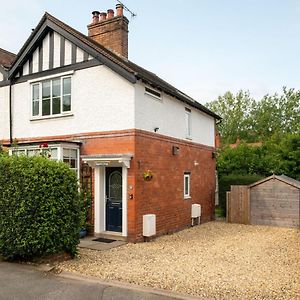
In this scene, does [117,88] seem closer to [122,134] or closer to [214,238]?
[122,134]

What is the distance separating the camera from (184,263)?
8477 mm

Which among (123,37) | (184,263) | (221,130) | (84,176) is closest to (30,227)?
(184,263)

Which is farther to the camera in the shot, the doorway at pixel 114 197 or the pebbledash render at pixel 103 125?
the doorway at pixel 114 197

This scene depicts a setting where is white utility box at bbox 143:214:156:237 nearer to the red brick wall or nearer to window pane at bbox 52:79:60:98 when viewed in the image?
the red brick wall

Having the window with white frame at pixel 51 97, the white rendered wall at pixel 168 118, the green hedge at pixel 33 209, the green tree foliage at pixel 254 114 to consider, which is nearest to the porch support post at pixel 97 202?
the white rendered wall at pixel 168 118

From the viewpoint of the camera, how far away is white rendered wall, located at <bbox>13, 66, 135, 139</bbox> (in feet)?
38.1

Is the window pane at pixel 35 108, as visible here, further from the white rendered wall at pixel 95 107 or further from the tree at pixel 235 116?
the tree at pixel 235 116

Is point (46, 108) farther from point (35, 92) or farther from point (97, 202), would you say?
point (97, 202)

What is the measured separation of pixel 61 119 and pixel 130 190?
4.09 metres

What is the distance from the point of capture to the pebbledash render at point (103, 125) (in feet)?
37.9

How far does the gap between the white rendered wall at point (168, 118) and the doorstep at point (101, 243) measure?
3855 millimetres

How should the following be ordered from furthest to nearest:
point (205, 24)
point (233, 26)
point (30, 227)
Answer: point (233, 26)
point (205, 24)
point (30, 227)

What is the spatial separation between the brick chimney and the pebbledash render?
3.75 meters

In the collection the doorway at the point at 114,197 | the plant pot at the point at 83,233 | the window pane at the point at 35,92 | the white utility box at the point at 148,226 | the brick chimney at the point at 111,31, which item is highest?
the brick chimney at the point at 111,31
